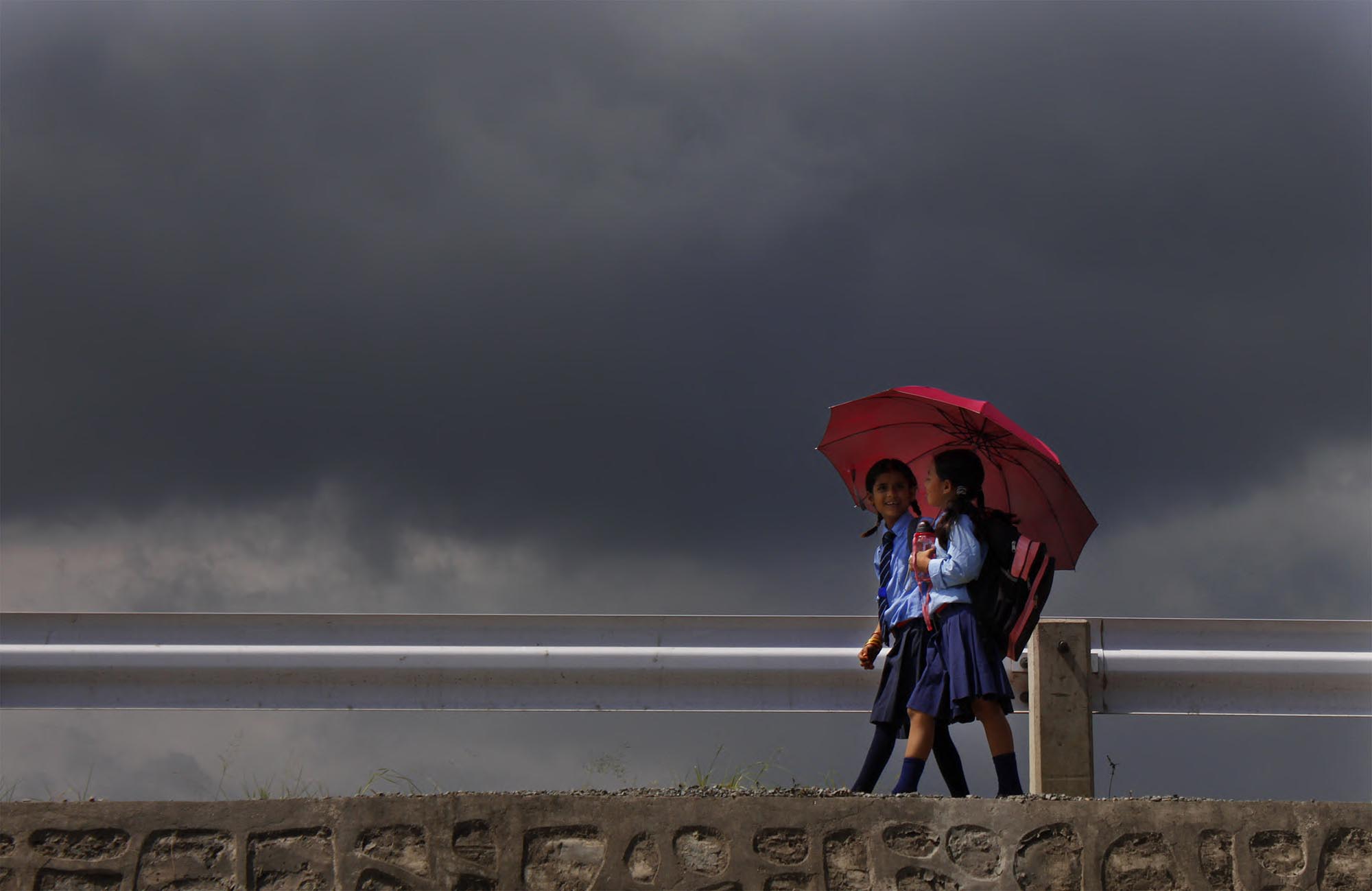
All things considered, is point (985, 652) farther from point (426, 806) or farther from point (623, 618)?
point (426, 806)

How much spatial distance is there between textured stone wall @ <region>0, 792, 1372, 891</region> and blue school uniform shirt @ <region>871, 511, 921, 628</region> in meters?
1.29

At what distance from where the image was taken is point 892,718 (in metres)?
5.74

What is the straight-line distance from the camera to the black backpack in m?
5.73

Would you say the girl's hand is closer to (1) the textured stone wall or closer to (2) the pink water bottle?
(2) the pink water bottle

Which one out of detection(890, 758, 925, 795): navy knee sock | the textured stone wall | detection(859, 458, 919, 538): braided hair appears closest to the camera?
the textured stone wall

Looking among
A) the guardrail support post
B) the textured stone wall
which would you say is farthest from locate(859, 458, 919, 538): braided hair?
the textured stone wall

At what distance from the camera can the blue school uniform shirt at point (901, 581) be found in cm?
591

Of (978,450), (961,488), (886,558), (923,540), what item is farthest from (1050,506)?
(886,558)

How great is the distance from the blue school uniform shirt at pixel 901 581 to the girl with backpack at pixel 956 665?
0.29 ft

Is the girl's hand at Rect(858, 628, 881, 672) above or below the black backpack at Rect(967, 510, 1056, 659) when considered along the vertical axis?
below

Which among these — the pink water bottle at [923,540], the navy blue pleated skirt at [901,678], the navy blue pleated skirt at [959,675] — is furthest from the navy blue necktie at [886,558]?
the navy blue pleated skirt at [959,675]

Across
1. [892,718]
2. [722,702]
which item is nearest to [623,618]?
[722,702]

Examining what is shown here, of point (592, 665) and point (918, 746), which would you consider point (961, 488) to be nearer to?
A: point (918, 746)

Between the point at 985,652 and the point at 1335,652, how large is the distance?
6.15 feet
